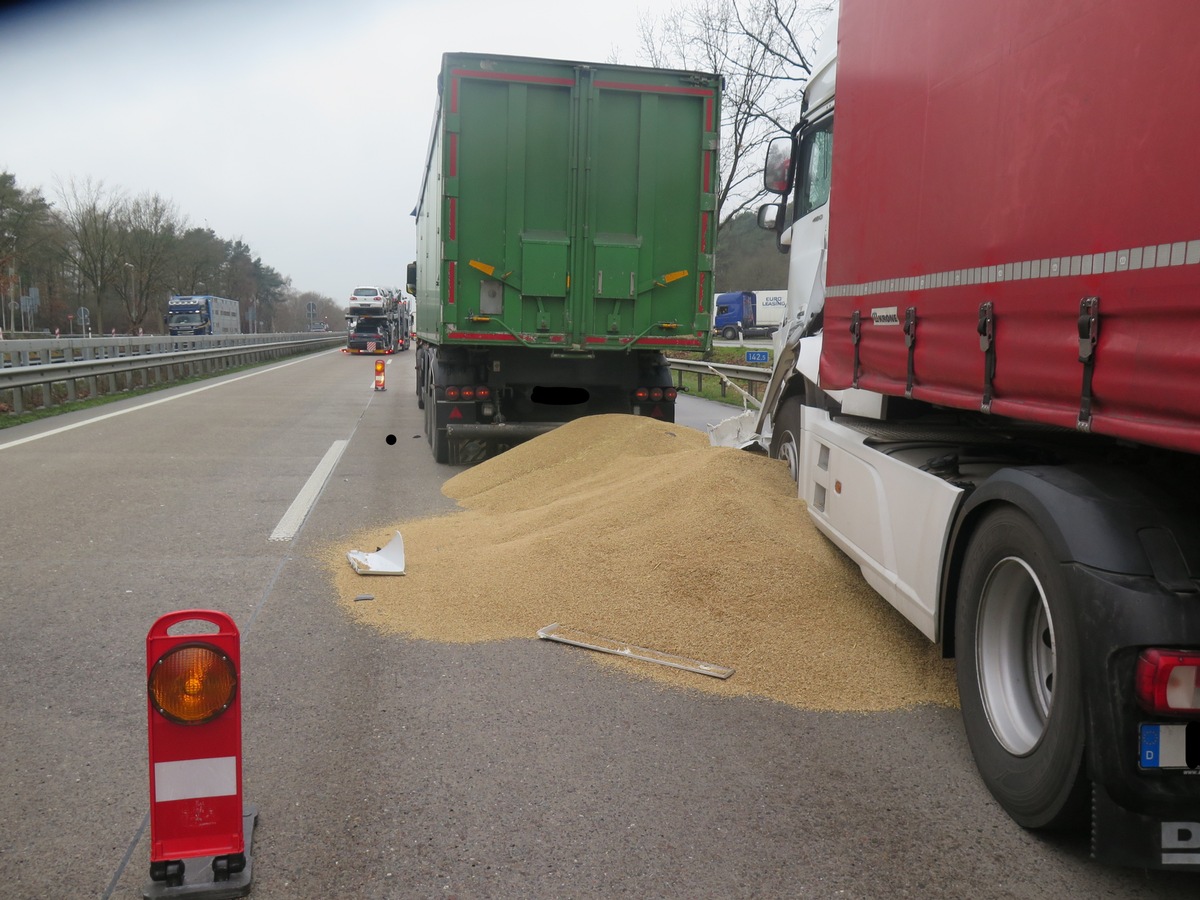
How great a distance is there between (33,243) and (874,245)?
51.0m

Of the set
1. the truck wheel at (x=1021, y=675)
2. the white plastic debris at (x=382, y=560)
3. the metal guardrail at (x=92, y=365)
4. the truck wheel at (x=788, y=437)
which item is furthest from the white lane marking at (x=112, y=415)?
the truck wheel at (x=1021, y=675)

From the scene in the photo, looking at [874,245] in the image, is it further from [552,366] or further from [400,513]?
[552,366]

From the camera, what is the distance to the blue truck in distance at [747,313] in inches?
2366

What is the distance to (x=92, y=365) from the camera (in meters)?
20.6

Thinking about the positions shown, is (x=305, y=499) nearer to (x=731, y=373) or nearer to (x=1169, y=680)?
(x=1169, y=680)

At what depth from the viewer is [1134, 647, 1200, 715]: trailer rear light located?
113 inches

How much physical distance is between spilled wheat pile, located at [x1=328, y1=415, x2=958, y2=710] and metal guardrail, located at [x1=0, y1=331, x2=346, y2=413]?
12.5m

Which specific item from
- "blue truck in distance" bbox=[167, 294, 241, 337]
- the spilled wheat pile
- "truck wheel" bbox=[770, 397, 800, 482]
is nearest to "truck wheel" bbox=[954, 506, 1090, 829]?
the spilled wheat pile

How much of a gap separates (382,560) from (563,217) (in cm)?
549

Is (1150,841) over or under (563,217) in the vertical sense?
under

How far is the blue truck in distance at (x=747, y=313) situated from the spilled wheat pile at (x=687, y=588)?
52500mm

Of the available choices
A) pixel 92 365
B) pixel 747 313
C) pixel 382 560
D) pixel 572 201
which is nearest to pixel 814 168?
pixel 572 201

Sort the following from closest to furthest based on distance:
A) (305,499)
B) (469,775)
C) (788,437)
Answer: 1. (469,775)
2. (788,437)
3. (305,499)

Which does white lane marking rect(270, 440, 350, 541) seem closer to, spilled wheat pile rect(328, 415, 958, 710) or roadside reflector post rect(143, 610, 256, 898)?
spilled wheat pile rect(328, 415, 958, 710)
